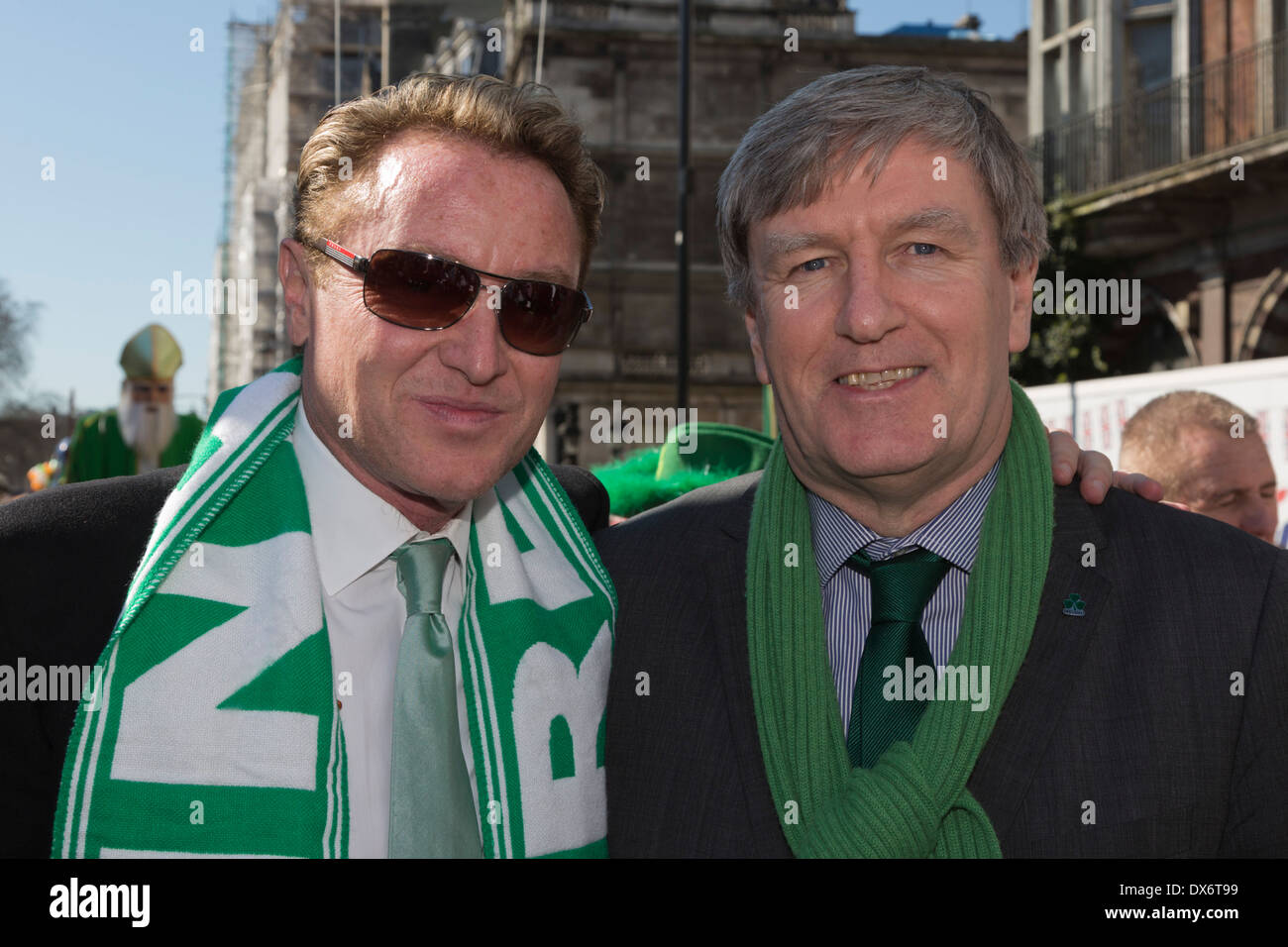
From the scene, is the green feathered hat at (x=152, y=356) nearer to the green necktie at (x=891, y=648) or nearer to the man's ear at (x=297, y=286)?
the man's ear at (x=297, y=286)

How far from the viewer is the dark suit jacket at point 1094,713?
8.17 feet

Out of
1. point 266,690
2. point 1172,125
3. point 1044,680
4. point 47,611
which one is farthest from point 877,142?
point 1172,125

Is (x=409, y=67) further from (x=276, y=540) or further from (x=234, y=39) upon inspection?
(x=276, y=540)

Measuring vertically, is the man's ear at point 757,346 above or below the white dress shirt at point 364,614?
above

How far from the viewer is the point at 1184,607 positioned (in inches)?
103

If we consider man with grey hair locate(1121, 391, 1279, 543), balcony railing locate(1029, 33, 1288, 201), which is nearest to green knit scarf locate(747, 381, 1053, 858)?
man with grey hair locate(1121, 391, 1279, 543)

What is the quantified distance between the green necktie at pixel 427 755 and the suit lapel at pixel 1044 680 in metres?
0.99

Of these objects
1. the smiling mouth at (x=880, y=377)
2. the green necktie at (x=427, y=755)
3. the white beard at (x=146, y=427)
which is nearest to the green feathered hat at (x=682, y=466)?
the smiling mouth at (x=880, y=377)

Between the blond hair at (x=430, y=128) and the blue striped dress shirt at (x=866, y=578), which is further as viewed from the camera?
the blue striped dress shirt at (x=866, y=578)

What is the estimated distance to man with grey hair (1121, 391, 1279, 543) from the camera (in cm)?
483

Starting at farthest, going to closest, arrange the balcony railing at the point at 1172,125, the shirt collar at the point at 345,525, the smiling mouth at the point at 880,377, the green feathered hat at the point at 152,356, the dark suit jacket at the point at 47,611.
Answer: the balcony railing at the point at 1172,125 < the green feathered hat at the point at 152,356 < the smiling mouth at the point at 880,377 < the shirt collar at the point at 345,525 < the dark suit jacket at the point at 47,611

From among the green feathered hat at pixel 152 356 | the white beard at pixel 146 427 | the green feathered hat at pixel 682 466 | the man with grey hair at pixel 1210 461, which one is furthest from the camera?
the green feathered hat at pixel 152 356
